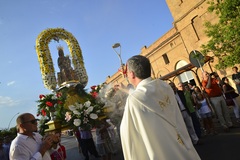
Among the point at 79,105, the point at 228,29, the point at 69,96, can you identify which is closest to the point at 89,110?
the point at 79,105

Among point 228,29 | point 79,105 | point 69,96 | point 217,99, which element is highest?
point 228,29

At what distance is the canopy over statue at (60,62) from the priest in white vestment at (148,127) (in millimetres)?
3793

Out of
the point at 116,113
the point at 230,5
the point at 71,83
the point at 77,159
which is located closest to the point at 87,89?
the point at 71,83

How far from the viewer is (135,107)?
227 cm

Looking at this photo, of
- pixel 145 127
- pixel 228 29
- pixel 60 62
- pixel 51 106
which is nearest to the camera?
pixel 145 127

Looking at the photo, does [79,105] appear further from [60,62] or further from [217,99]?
[217,99]

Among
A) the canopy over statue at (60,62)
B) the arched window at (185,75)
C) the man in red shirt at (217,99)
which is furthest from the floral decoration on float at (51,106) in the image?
the arched window at (185,75)

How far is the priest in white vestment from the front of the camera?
221 cm

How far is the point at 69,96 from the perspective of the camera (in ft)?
17.5

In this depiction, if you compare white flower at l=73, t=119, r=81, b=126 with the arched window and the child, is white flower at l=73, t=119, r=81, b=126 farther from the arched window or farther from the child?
the arched window

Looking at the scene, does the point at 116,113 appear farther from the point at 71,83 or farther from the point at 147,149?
the point at 147,149

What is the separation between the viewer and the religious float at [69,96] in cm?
461

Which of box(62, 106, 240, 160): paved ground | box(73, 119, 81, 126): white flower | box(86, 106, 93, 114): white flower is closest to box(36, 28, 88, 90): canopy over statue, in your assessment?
box(86, 106, 93, 114): white flower

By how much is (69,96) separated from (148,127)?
348cm
